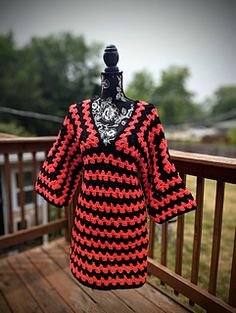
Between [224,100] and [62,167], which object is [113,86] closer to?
[62,167]

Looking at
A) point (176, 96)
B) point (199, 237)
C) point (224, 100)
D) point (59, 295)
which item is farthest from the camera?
point (224, 100)

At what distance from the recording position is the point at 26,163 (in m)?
5.37

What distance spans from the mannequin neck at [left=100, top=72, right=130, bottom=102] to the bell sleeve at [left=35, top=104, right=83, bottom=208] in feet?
0.58

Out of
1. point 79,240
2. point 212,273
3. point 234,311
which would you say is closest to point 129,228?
point 79,240

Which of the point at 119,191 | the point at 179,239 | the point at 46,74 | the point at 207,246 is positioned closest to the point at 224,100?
the point at 46,74

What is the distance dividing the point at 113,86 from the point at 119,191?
1.45 feet

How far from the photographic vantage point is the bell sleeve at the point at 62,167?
3.93ft

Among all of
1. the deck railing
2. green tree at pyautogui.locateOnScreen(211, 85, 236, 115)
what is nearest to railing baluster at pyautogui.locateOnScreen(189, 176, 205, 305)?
the deck railing

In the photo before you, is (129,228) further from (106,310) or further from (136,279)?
(106,310)

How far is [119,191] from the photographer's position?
105 cm

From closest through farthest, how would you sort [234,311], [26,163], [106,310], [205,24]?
[234,311] → [106,310] → [26,163] → [205,24]

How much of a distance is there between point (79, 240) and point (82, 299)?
0.74 metres

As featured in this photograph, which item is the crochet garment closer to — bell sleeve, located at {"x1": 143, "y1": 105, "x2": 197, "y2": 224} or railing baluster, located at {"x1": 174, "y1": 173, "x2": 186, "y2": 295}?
bell sleeve, located at {"x1": 143, "y1": 105, "x2": 197, "y2": 224}

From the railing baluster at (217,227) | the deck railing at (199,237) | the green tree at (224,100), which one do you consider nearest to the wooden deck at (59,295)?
the deck railing at (199,237)
